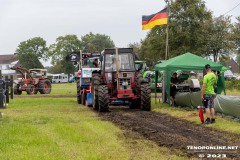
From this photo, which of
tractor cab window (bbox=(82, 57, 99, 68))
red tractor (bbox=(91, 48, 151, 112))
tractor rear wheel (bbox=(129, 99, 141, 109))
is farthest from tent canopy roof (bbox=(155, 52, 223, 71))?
tractor cab window (bbox=(82, 57, 99, 68))

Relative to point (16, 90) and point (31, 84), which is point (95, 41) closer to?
point (31, 84)

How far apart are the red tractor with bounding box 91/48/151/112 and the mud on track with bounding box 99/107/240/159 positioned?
109 inches

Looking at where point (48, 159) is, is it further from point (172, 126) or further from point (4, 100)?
point (4, 100)

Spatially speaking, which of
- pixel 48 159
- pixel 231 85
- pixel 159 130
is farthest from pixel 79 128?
pixel 231 85

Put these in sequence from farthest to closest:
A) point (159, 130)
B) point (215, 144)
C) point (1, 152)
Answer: point (159, 130) → point (215, 144) → point (1, 152)

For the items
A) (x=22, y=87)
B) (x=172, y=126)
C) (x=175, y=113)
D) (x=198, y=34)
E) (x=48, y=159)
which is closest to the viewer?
(x=48, y=159)

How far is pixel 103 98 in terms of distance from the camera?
17.5 metres

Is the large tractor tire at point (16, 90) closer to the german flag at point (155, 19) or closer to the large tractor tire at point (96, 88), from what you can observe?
the german flag at point (155, 19)

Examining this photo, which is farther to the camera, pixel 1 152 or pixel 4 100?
pixel 4 100

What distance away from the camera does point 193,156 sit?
8.02m

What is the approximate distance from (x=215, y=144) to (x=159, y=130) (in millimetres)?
2591

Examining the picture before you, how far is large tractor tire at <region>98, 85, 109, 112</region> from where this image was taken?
1744cm

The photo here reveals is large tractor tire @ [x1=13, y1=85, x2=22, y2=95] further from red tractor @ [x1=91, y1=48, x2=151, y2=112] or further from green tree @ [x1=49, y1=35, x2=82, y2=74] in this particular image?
green tree @ [x1=49, y1=35, x2=82, y2=74]

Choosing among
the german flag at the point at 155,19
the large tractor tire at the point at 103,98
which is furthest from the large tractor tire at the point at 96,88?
the german flag at the point at 155,19
